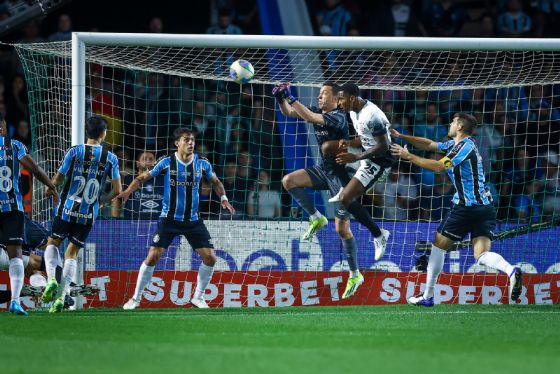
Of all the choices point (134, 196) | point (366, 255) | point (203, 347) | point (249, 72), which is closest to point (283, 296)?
point (366, 255)

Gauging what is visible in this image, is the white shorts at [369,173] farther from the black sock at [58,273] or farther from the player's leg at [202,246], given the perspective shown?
the black sock at [58,273]

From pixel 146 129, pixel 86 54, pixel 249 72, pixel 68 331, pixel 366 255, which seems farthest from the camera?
pixel 146 129

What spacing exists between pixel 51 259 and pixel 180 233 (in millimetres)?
1886

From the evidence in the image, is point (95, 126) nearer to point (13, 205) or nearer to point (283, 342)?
point (13, 205)

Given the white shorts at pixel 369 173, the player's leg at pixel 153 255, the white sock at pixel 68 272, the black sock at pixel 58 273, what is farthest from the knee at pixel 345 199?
the black sock at pixel 58 273

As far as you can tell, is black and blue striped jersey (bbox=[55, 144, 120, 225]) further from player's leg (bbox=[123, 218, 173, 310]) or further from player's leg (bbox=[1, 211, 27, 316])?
player's leg (bbox=[123, 218, 173, 310])

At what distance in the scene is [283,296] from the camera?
14.4 m

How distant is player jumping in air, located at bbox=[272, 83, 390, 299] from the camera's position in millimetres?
13125

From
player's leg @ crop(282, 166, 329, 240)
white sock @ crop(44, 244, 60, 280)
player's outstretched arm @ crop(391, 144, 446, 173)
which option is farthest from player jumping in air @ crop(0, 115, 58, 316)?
player's outstretched arm @ crop(391, 144, 446, 173)

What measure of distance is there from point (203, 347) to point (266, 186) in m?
7.38

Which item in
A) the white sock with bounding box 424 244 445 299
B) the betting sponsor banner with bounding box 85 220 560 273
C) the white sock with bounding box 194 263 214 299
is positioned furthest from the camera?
the betting sponsor banner with bounding box 85 220 560 273

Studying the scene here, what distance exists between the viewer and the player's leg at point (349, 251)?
13562 mm

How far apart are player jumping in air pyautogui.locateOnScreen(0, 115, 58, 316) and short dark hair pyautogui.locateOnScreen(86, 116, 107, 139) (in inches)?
38.9

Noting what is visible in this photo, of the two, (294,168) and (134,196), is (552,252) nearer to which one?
(294,168)
